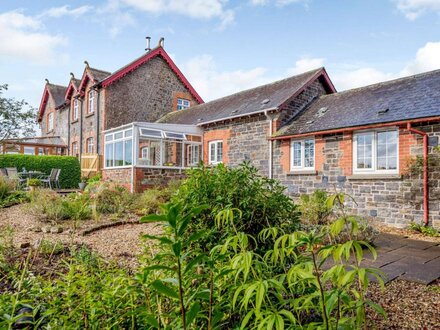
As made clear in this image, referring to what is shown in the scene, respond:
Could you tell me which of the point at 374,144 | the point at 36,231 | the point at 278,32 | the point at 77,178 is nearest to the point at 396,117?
the point at 374,144

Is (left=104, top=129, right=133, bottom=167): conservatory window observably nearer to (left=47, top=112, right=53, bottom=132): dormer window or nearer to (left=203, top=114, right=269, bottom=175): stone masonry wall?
(left=203, top=114, right=269, bottom=175): stone masonry wall

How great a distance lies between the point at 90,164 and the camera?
1820 centimetres

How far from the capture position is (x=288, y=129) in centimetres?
1176

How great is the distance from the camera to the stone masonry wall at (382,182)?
312 inches

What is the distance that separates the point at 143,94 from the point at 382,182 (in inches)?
578

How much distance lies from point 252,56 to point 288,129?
3.53 metres

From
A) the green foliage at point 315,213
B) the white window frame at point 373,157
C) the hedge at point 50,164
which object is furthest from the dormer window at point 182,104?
the green foliage at point 315,213

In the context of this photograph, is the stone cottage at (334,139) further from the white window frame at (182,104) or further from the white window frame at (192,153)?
the white window frame at (182,104)

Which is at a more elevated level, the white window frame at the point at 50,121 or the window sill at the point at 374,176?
the white window frame at the point at 50,121

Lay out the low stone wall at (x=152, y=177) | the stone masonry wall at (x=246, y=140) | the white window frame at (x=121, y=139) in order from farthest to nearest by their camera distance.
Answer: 1. the white window frame at (x=121, y=139)
2. the low stone wall at (x=152, y=177)
3. the stone masonry wall at (x=246, y=140)

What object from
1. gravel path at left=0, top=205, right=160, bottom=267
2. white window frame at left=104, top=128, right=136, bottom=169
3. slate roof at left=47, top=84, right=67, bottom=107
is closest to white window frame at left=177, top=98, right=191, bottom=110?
white window frame at left=104, top=128, right=136, bottom=169

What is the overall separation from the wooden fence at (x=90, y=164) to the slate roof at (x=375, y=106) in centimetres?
1095

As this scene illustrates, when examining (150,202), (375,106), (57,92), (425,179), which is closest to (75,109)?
(57,92)

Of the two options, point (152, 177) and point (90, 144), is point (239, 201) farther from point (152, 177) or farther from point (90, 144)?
point (90, 144)
